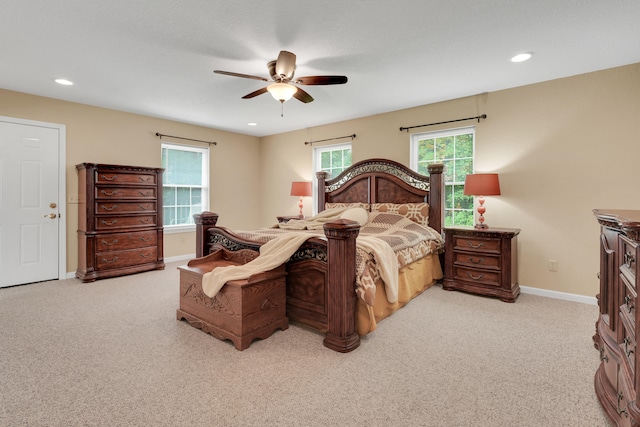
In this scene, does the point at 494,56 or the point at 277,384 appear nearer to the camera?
the point at 277,384

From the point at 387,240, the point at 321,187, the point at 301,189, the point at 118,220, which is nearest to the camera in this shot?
the point at 387,240

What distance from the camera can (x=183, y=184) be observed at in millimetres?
5738

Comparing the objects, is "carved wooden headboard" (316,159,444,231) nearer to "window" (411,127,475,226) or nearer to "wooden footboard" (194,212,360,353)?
"window" (411,127,475,226)

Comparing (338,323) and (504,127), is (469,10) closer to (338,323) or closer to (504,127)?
(504,127)

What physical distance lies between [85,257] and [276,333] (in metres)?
3.25

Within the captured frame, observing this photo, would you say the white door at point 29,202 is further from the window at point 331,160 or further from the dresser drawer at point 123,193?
the window at point 331,160

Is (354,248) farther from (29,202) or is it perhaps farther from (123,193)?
(29,202)

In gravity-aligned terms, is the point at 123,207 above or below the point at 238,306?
above

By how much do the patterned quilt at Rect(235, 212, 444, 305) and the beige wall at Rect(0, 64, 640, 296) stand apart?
96 cm

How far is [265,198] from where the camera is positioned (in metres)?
6.77

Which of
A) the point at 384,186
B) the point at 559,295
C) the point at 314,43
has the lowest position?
the point at 559,295

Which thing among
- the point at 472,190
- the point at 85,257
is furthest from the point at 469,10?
the point at 85,257

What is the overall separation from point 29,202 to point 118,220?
3.35 feet

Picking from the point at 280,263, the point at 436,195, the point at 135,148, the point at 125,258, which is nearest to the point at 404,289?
the point at 280,263
